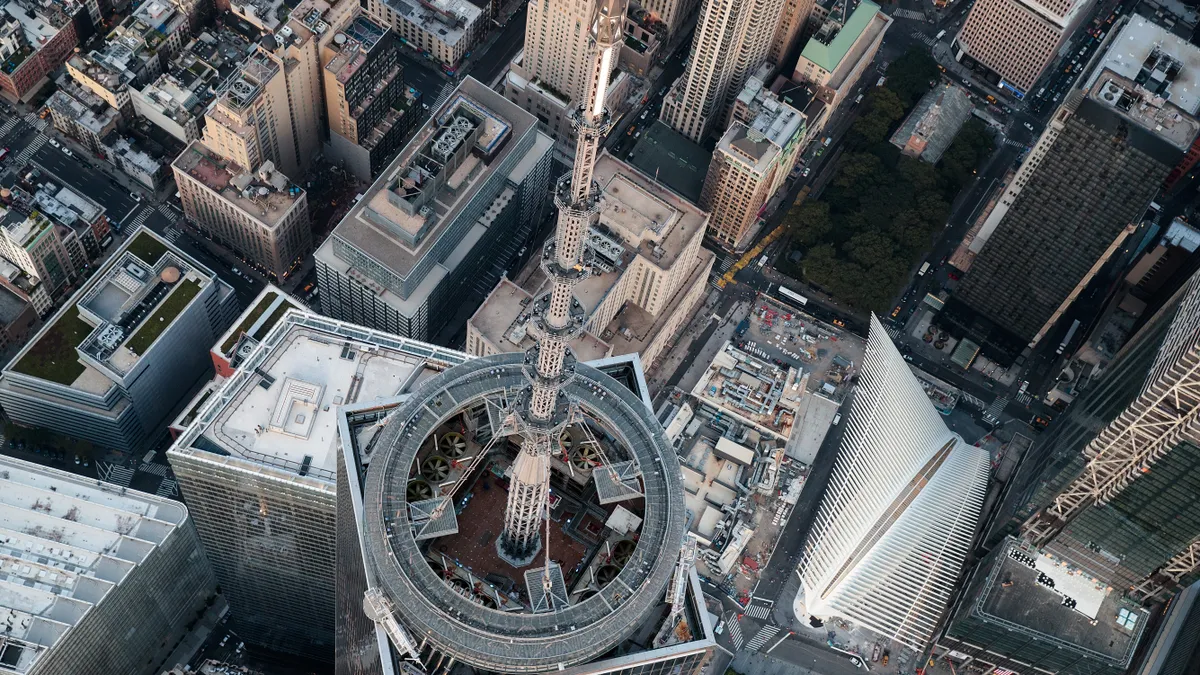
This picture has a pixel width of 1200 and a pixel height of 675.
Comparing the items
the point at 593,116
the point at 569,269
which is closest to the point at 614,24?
the point at 593,116

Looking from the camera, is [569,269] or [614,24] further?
[569,269]

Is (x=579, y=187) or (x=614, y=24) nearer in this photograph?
(x=614, y=24)

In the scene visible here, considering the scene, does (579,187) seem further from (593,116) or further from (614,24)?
(614,24)

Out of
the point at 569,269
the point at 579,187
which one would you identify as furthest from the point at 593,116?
the point at 569,269

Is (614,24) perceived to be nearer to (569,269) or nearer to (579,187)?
(579,187)

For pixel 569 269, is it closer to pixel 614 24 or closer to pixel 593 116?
pixel 593 116

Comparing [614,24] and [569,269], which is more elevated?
[614,24]

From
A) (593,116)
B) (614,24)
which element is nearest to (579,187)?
(593,116)

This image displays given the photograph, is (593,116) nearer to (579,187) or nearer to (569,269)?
(579,187)
